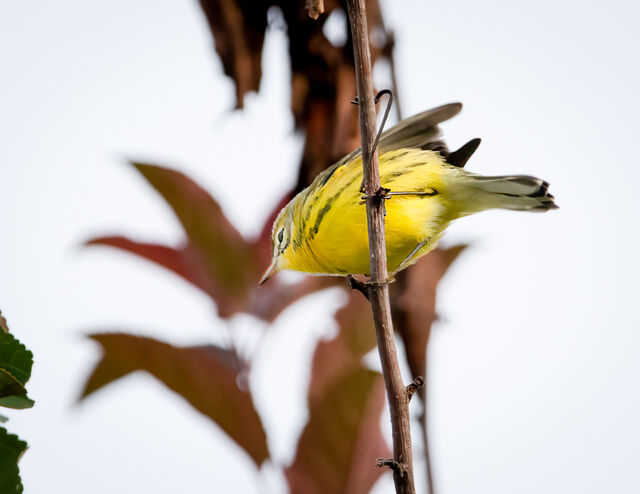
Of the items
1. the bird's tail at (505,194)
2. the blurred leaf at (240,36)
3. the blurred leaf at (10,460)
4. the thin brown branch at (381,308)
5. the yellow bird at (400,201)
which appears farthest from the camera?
the blurred leaf at (240,36)

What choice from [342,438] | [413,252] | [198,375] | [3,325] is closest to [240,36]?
[413,252]

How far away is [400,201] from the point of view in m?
1.34

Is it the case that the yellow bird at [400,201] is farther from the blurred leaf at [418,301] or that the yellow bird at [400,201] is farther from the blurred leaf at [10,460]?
the blurred leaf at [10,460]

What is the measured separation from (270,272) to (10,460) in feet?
2.81

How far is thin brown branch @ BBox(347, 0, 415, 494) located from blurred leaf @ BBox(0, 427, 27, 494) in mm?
370

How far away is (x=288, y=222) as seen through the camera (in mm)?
1542

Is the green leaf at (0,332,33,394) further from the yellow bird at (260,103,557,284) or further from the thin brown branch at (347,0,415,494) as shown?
the yellow bird at (260,103,557,284)

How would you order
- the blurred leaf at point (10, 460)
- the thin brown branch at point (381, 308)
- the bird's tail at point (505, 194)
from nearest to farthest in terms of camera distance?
the blurred leaf at point (10, 460) < the thin brown branch at point (381, 308) < the bird's tail at point (505, 194)

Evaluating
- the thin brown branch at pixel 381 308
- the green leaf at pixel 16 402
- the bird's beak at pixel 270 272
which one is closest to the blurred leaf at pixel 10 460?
the green leaf at pixel 16 402

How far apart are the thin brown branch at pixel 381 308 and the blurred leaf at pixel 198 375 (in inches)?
16.3

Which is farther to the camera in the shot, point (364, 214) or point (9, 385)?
point (364, 214)

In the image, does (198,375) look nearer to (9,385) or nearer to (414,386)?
(414,386)

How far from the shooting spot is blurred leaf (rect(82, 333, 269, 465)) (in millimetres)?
1137

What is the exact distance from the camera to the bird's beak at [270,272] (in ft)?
4.40
